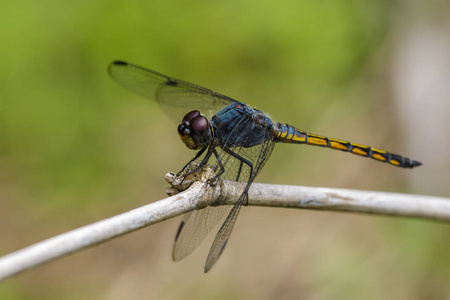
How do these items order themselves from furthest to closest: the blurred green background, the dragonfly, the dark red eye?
the blurred green background
the dark red eye
the dragonfly

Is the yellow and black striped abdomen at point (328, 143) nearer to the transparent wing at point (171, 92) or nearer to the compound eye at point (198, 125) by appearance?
the transparent wing at point (171, 92)

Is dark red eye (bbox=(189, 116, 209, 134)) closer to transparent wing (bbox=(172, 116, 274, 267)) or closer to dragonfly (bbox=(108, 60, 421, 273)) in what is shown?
dragonfly (bbox=(108, 60, 421, 273))

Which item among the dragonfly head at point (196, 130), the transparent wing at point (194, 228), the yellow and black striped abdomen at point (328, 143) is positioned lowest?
the transparent wing at point (194, 228)

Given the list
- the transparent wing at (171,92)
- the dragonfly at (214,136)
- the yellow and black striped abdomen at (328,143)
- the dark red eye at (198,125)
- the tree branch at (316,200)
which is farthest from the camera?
the yellow and black striped abdomen at (328,143)

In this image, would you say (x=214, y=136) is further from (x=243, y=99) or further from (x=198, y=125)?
(x=243, y=99)

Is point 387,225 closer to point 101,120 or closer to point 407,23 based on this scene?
point 407,23

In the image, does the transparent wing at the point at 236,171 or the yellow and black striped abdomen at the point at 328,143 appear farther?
the yellow and black striped abdomen at the point at 328,143

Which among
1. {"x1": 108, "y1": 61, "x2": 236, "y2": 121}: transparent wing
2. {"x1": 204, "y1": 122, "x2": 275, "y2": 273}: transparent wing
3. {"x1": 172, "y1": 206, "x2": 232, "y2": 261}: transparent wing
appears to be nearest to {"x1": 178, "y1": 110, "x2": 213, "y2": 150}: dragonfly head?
{"x1": 204, "y1": 122, "x2": 275, "y2": 273}: transparent wing

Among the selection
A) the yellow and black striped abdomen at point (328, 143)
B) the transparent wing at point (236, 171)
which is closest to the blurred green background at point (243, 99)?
the yellow and black striped abdomen at point (328, 143)
